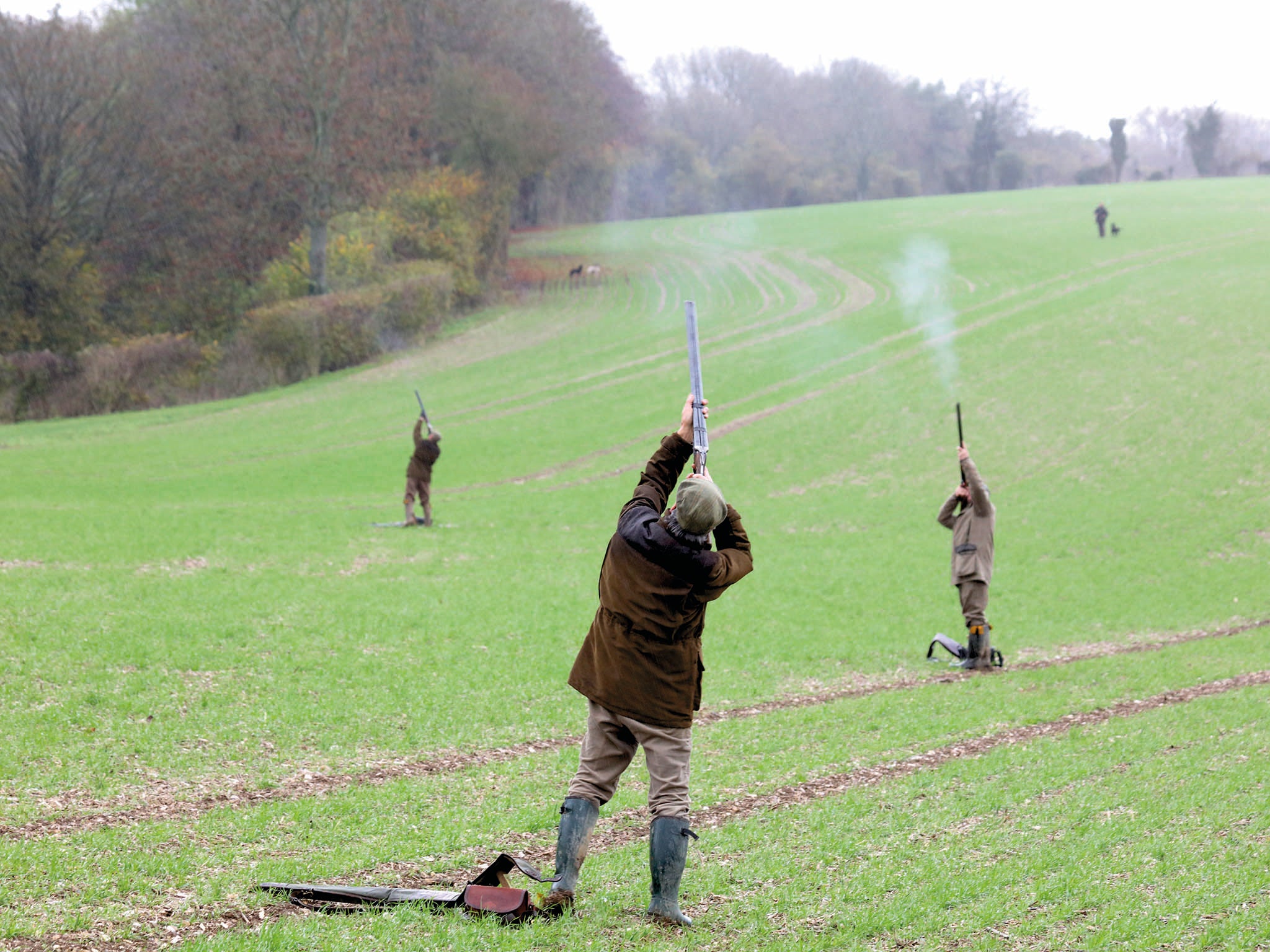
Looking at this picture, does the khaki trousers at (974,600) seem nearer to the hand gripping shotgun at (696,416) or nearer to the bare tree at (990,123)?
the hand gripping shotgun at (696,416)

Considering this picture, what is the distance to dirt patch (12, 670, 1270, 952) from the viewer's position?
582cm

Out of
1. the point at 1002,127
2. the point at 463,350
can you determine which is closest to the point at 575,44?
the point at 463,350

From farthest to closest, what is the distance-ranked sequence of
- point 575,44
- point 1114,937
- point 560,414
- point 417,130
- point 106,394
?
point 575,44
point 417,130
point 106,394
point 560,414
point 1114,937

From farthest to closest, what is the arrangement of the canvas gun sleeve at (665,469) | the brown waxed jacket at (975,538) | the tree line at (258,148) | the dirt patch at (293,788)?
1. the tree line at (258,148)
2. the brown waxed jacket at (975,538)
3. the dirt patch at (293,788)
4. the canvas gun sleeve at (665,469)

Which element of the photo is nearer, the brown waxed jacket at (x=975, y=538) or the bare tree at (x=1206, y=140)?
the brown waxed jacket at (x=975, y=538)

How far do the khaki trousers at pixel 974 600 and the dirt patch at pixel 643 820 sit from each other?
91.7 inches

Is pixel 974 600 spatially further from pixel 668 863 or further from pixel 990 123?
pixel 990 123

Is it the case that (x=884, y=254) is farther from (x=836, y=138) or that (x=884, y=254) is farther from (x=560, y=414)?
(x=836, y=138)

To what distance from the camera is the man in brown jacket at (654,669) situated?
5.95 m

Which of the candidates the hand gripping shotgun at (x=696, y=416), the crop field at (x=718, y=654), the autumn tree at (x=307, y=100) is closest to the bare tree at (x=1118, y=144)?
the crop field at (x=718, y=654)

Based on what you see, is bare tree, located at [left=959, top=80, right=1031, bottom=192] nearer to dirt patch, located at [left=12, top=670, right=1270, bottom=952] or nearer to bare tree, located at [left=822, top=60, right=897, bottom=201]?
bare tree, located at [left=822, top=60, right=897, bottom=201]

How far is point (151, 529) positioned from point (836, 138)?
373 feet

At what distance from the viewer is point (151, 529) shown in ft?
69.1

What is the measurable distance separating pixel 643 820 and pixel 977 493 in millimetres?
7475
